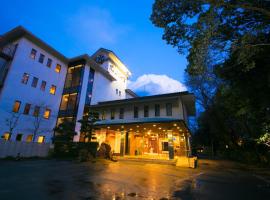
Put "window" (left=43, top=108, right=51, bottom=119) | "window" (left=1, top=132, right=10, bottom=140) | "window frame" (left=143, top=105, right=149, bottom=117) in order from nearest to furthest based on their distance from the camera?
"window" (left=1, top=132, right=10, bottom=140) < "window frame" (left=143, top=105, right=149, bottom=117) < "window" (left=43, top=108, right=51, bottom=119)

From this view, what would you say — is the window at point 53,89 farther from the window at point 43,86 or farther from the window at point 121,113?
the window at point 121,113

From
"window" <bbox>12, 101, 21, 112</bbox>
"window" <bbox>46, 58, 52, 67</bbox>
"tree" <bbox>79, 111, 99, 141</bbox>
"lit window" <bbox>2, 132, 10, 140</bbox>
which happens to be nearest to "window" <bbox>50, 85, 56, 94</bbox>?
"window" <bbox>46, 58, 52, 67</bbox>

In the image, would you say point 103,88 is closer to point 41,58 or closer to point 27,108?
point 41,58

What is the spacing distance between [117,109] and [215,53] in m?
17.3

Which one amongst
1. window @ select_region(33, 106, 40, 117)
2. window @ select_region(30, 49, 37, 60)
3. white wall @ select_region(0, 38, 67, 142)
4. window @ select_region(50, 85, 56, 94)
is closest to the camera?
white wall @ select_region(0, 38, 67, 142)

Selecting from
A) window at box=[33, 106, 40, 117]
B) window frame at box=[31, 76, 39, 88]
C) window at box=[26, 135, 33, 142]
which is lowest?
window at box=[26, 135, 33, 142]

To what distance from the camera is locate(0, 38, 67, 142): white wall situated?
17500 mm

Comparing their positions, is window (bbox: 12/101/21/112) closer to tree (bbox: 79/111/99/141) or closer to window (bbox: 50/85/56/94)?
window (bbox: 50/85/56/94)

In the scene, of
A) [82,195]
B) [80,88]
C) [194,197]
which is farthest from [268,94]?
[80,88]

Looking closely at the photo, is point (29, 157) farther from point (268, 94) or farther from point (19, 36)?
point (268, 94)

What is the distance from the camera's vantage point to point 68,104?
23516 mm

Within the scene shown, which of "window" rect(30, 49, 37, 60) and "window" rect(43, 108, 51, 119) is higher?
"window" rect(30, 49, 37, 60)

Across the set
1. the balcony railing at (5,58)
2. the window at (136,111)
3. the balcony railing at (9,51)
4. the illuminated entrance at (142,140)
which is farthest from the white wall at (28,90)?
the window at (136,111)

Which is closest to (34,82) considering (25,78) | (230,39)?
(25,78)
